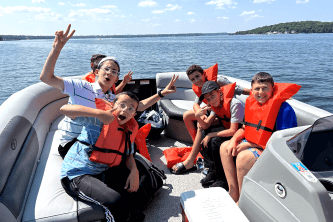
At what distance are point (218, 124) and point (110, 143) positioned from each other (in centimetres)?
112

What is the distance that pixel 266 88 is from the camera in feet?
5.87

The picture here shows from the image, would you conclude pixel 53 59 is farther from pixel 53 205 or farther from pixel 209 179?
pixel 209 179

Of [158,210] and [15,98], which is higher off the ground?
[15,98]

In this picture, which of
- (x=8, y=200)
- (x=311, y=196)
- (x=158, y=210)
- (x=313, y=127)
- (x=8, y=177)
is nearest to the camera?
(x=311, y=196)

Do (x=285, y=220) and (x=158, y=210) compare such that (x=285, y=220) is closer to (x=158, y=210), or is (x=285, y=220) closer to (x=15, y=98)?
(x=158, y=210)

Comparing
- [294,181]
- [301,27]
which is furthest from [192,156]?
[301,27]

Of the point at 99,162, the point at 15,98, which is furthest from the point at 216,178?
the point at 15,98

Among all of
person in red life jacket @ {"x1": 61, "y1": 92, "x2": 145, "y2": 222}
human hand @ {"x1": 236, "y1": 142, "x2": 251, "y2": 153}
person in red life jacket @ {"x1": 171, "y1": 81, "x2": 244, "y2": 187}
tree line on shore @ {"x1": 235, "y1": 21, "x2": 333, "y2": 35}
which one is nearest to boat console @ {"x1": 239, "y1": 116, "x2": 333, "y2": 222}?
human hand @ {"x1": 236, "y1": 142, "x2": 251, "y2": 153}

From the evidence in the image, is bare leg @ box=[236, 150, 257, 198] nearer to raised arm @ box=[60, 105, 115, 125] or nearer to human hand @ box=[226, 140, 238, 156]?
human hand @ box=[226, 140, 238, 156]

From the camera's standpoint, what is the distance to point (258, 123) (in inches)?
70.7

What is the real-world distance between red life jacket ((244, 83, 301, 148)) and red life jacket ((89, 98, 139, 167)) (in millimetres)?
965

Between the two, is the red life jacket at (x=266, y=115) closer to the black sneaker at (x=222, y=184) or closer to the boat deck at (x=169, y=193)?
the black sneaker at (x=222, y=184)

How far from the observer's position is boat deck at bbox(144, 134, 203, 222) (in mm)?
1847

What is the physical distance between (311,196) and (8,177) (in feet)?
5.75
